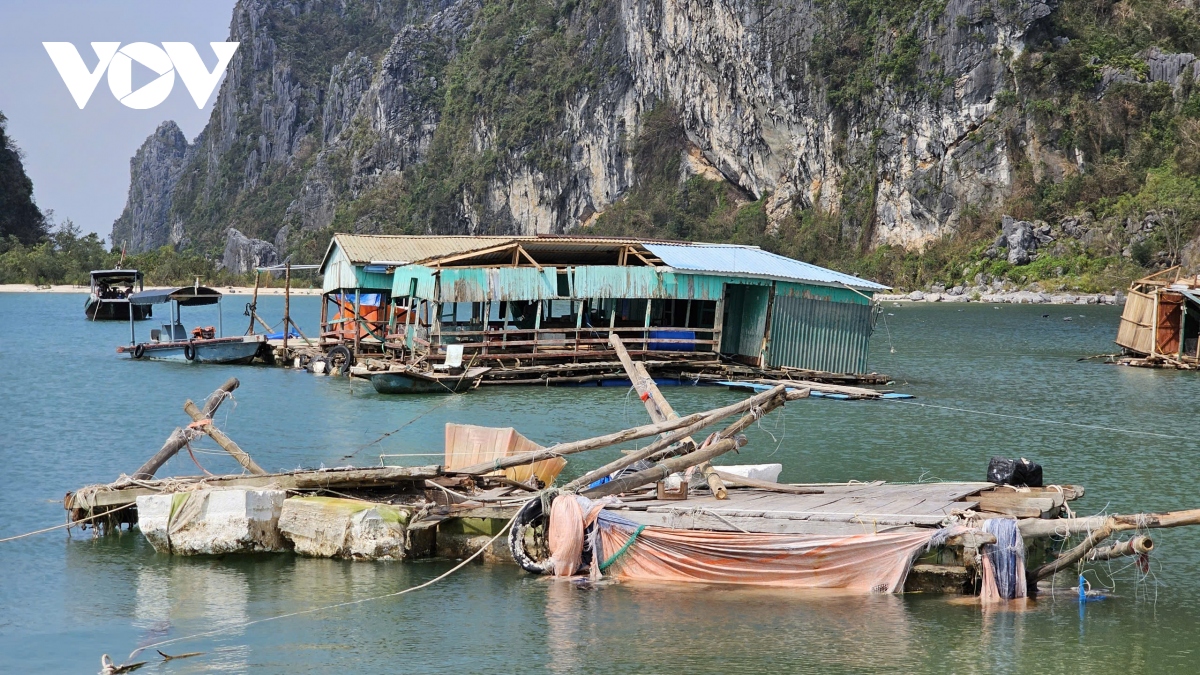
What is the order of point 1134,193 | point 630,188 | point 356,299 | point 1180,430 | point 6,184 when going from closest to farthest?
1. point 1180,430
2. point 356,299
3. point 1134,193
4. point 6,184
5. point 630,188

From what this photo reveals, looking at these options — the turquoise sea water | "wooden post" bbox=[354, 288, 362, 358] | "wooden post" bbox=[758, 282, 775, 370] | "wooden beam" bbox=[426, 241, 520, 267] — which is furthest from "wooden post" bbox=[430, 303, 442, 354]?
"wooden post" bbox=[758, 282, 775, 370]

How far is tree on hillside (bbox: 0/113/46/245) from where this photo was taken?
9919 cm

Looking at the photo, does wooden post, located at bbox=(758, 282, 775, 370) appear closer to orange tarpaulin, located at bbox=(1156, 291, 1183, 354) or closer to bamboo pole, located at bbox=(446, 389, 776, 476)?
orange tarpaulin, located at bbox=(1156, 291, 1183, 354)

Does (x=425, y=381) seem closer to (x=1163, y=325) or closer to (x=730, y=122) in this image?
(x=1163, y=325)

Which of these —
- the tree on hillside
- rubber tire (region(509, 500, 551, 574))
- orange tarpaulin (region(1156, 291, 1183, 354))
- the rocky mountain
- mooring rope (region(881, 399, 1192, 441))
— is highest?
the rocky mountain

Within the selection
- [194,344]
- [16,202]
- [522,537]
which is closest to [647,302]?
[194,344]

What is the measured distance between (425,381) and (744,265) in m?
8.56

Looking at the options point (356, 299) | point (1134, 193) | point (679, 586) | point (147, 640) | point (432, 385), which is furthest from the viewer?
point (1134, 193)

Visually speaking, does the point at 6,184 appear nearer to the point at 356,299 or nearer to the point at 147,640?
the point at 356,299

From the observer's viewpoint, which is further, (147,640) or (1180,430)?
(1180,430)

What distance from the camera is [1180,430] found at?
22344mm

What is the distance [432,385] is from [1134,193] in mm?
59657

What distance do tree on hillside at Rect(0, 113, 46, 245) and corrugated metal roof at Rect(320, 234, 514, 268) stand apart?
77062 millimetres

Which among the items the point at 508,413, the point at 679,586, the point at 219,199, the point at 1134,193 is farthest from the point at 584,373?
the point at 219,199
